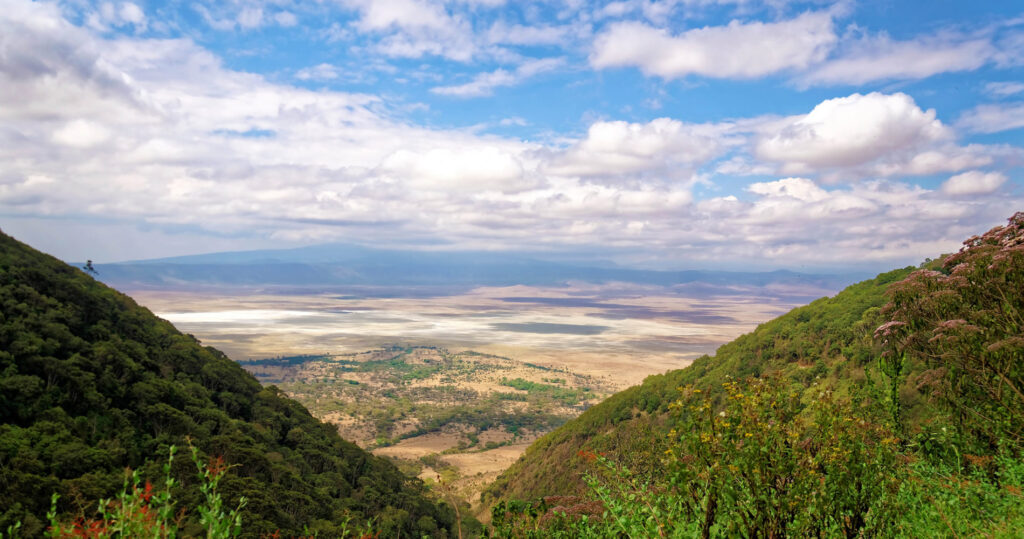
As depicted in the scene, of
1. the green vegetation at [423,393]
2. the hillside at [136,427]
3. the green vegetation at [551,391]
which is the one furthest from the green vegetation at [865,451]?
the green vegetation at [551,391]

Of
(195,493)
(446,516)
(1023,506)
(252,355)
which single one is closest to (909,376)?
(1023,506)

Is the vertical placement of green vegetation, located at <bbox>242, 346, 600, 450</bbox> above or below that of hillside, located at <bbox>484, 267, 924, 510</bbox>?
below

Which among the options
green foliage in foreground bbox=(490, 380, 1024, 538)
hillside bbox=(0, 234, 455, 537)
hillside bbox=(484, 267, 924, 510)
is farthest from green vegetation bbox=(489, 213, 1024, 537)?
hillside bbox=(484, 267, 924, 510)

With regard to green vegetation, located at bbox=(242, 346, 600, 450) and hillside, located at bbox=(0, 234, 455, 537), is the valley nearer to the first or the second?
green vegetation, located at bbox=(242, 346, 600, 450)

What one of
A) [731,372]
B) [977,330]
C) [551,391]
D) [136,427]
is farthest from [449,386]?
[977,330]

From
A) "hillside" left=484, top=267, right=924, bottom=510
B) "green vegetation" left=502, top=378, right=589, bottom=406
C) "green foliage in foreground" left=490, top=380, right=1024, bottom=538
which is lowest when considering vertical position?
"green vegetation" left=502, top=378, right=589, bottom=406

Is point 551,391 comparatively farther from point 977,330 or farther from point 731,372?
point 977,330

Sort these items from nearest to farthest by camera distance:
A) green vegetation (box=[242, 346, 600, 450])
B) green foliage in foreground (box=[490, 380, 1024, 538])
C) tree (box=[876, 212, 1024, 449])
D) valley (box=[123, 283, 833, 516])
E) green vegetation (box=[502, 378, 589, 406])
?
green foliage in foreground (box=[490, 380, 1024, 538]) < tree (box=[876, 212, 1024, 449]) < valley (box=[123, 283, 833, 516]) < green vegetation (box=[242, 346, 600, 450]) < green vegetation (box=[502, 378, 589, 406])
